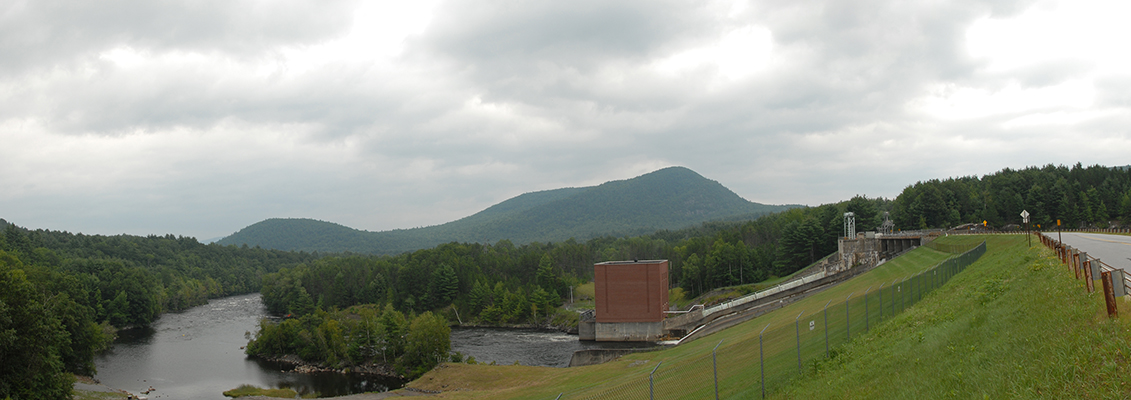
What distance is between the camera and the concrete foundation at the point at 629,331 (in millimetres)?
59688

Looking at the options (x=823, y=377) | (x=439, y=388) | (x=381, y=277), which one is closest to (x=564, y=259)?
(x=381, y=277)

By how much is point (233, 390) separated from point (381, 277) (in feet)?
255

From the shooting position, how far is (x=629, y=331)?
6034 cm

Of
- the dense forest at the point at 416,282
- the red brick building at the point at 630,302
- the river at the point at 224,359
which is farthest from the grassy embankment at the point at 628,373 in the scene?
the red brick building at the point at 630,302

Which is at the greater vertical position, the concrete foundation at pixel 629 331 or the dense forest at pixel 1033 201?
the dense forest at pixel 1033 201

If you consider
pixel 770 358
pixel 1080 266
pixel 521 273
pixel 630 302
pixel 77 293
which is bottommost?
pixel 630 302

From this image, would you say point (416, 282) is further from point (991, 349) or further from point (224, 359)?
point (991, 349)

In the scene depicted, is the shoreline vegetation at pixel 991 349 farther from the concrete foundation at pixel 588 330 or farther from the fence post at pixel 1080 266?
the concrete foundation at pixel 588 330

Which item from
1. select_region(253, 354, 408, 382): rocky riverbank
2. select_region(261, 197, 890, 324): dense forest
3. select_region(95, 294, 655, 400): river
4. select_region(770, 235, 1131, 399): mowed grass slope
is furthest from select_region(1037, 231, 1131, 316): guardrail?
select_region(261, 197, 890, 324): dense forest

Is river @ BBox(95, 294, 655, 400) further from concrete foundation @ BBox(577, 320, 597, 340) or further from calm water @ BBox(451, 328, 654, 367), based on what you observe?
concrete foundation @ BBox(577, 320, 597, 340)

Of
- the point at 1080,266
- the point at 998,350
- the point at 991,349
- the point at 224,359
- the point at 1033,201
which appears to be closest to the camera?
the point at 998,350

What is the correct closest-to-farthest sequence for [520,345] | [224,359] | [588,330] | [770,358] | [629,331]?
[770,358], [629,331], [588,330], [224,359], [520,345]

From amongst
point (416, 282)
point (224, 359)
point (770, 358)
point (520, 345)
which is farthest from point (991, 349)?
point (416, 282)

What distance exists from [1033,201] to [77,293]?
141 metres
